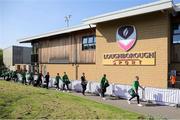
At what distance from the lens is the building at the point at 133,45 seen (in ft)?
60.4

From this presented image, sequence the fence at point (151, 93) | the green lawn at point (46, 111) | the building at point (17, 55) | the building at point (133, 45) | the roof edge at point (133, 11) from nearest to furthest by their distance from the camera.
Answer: the green lawn at point (46, 111) < the fence at point (151, 93) < the roof edge at point (133, 11) < the building at point (133, 45) < the building at point (17, 55)

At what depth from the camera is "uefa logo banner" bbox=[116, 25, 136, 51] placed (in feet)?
67.3

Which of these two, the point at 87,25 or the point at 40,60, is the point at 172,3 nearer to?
the point at 87,25

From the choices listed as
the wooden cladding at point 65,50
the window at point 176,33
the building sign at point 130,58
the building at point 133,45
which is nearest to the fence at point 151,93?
the building at point 133,45

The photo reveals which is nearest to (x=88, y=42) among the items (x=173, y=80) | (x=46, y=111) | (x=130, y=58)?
(x=130, y=58)

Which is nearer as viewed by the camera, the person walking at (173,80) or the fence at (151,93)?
the fence at (151,93)

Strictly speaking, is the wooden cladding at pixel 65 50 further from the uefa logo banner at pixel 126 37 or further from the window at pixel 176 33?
the window at pixel 176 33

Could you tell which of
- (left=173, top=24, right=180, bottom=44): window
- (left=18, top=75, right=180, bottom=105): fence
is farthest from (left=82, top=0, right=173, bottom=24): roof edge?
(left=18, top=75, right=180, bottom=105): fence

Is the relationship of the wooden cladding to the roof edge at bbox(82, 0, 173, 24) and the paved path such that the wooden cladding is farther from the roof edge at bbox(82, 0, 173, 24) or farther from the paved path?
the paved path

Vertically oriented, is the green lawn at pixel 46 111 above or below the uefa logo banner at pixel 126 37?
below

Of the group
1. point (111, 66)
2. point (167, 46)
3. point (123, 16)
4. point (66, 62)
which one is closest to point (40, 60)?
point (66, 62)

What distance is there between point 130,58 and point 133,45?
929 millimetres

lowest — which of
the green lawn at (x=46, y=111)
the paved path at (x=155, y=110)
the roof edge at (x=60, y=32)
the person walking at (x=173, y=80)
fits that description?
the paved path at (x=155, y=110)

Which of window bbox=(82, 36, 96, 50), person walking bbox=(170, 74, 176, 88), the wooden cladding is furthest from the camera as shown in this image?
the wooden cladding
